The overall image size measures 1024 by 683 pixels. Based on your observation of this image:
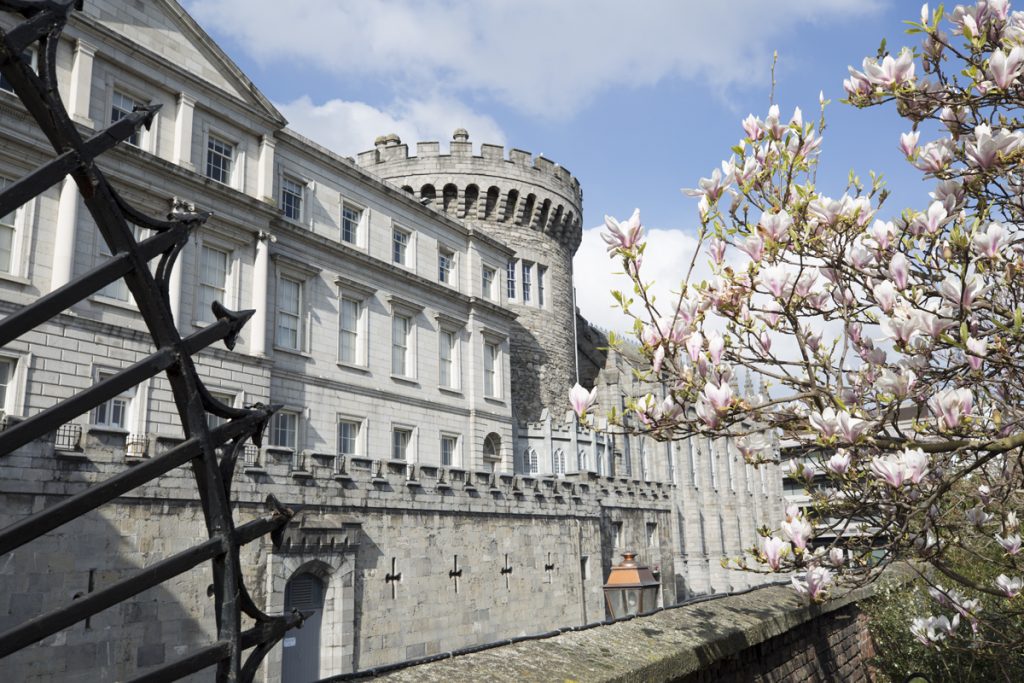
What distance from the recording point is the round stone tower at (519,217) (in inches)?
1475

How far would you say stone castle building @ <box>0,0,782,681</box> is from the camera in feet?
50.3

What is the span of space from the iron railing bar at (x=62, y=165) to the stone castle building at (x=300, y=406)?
30.7 ft

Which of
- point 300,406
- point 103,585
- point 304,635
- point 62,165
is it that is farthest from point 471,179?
point 62,165

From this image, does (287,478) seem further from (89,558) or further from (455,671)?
(455,671)

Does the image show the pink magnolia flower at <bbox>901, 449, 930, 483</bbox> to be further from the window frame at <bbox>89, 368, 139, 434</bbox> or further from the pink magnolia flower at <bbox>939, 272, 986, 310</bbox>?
the window frame at <bbox>89, 368, 139, 434</bbox>

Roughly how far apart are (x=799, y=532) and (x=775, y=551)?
0.81 feet

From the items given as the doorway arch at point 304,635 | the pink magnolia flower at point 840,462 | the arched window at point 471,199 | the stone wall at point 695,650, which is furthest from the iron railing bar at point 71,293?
the arched window at point 471,199

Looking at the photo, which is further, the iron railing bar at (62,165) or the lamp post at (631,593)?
the lamp post at (631,593)

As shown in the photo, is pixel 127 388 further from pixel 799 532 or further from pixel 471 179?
pixel 471 179

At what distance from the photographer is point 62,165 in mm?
2836

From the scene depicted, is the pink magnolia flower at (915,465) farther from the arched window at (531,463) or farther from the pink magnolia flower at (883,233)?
the arched window at (531,463)

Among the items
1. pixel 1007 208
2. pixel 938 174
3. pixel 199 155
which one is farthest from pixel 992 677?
pixel 199 155

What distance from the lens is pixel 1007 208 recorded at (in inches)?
239

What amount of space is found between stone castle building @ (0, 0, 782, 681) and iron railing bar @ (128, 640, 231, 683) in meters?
8.92
